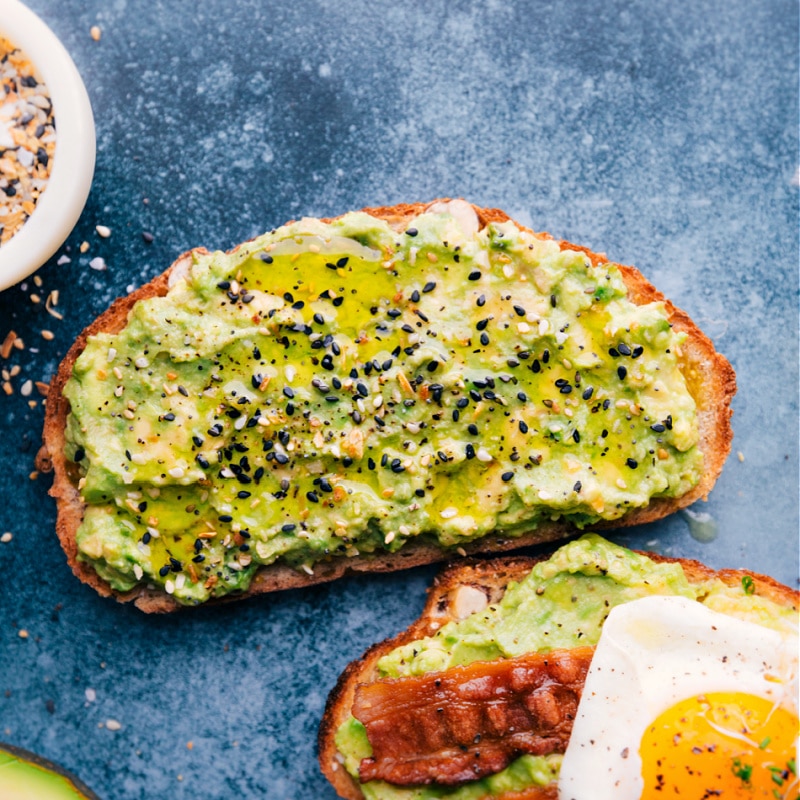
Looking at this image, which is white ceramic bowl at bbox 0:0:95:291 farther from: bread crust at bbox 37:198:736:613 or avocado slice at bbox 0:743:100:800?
avocado slice at bbox 0:743:100:800

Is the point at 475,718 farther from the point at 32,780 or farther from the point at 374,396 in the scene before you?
the point at 32,780

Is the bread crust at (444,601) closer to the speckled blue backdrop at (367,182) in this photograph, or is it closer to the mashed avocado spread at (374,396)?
the speckled blue backdrop at (367,182)

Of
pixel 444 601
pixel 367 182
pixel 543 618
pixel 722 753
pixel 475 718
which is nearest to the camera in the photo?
pixel 722 753

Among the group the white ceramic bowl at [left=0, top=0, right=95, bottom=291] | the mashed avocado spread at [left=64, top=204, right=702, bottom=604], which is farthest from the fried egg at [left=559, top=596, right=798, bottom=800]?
the white ceramic bowl at [left=0, top=0, right=95, bottom=291]

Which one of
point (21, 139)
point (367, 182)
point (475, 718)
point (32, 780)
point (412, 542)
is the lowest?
point (32, 780)

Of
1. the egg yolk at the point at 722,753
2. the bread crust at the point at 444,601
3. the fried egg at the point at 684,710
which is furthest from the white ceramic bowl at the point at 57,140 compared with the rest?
the egg yolk at the point at 722,753

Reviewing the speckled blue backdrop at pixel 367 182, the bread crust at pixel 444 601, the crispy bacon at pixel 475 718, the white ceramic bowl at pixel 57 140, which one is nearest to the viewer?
the crispy bacon at pixel 475 718

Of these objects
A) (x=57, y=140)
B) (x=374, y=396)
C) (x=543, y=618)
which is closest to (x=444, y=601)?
(x=543, y=618)
